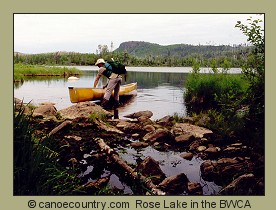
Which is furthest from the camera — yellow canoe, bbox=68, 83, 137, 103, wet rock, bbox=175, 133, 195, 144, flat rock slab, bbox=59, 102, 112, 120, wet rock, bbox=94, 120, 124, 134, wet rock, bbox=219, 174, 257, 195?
yellow canoe, bbox=68, 83, 137, 103

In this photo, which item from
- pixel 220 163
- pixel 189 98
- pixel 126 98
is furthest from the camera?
pixel 126 98

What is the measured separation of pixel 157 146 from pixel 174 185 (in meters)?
3.17

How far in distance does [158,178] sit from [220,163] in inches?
66.2

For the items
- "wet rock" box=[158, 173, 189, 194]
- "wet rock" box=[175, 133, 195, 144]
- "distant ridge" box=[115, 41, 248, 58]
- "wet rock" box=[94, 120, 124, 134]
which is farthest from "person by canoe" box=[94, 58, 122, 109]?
"wet rock" box=[158, 173, 189, 194]

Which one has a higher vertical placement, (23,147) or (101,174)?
(23,147)

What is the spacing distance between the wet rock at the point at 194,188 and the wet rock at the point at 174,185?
0.09 meters

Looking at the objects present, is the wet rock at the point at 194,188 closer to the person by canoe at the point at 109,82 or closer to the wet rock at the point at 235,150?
the wet rock at the point at 235,150

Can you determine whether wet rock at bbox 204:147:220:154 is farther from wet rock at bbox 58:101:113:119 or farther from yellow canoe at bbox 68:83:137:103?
yellow canoe at bbox 68:83:137:103

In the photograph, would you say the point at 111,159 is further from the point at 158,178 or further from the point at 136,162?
the point at 158,178

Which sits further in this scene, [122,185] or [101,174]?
[101,174]

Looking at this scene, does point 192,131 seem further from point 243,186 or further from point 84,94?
point 84,94

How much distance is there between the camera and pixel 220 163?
8.64 m

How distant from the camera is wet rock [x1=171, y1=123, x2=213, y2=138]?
37.1ft

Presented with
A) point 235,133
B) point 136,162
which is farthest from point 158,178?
point 235,133
